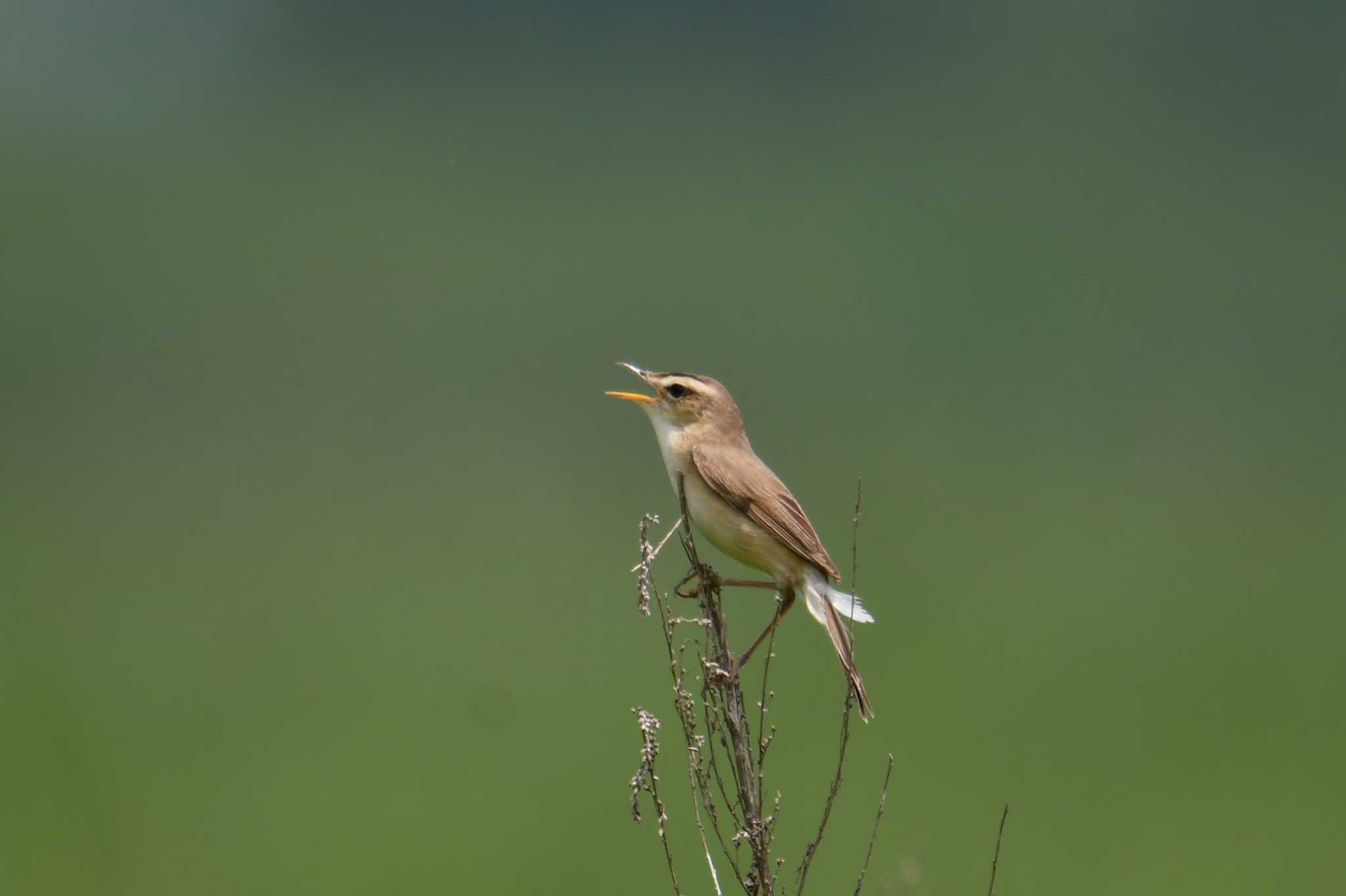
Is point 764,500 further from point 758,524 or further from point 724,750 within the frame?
point 724,750

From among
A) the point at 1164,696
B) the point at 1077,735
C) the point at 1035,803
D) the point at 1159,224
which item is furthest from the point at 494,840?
the point at 1159,224

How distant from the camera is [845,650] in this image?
4703mm

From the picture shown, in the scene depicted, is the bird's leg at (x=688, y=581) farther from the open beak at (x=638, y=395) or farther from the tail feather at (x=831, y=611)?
the open beak at (x=638, y=395)

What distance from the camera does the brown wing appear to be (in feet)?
16.2

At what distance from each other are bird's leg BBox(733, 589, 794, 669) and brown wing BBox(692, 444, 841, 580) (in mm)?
177

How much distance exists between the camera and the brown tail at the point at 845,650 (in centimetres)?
437

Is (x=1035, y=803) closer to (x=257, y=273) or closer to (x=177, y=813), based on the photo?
(x=177, y=813)

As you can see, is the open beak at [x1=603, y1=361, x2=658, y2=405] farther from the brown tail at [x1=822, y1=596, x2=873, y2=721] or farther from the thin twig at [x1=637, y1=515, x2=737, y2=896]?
the thin twig at [x1=637, y1=515, x2=737, y2=896]

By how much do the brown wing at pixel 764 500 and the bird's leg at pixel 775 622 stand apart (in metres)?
0.18

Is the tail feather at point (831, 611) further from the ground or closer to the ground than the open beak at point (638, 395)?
closer to the ground

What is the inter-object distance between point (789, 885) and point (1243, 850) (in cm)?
356

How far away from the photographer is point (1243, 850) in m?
10.8

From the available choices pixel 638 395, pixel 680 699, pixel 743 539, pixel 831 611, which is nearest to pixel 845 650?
pixel 831 611

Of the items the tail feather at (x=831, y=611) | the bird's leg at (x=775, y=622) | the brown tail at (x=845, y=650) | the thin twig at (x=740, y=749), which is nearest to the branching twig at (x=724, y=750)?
the thin twig at (x=740, y=749)
